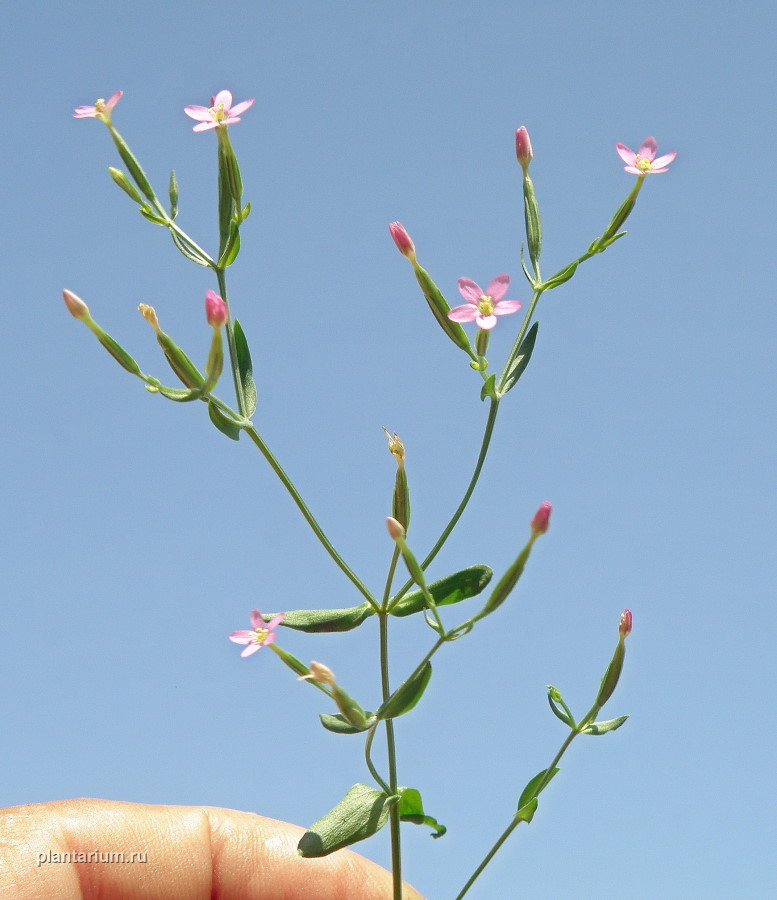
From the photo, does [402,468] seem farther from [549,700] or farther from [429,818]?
[429,818]

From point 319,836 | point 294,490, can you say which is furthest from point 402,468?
point 319,836

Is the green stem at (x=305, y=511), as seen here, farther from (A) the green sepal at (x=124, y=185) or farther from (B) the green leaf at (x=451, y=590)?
(A) the green sepal at (x=124, y=185)

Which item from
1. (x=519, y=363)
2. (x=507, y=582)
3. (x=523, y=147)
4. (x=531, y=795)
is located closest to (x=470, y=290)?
(x=519, y=363)

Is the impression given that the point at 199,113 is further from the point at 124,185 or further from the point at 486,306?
the point at 486,306

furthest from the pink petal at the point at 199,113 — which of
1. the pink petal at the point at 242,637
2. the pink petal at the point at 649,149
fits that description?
the pink petal at the point at 242,637

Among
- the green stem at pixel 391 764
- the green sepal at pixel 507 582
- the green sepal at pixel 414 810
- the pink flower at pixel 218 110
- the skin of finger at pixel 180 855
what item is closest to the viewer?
the green sepal at pixel 507 582
